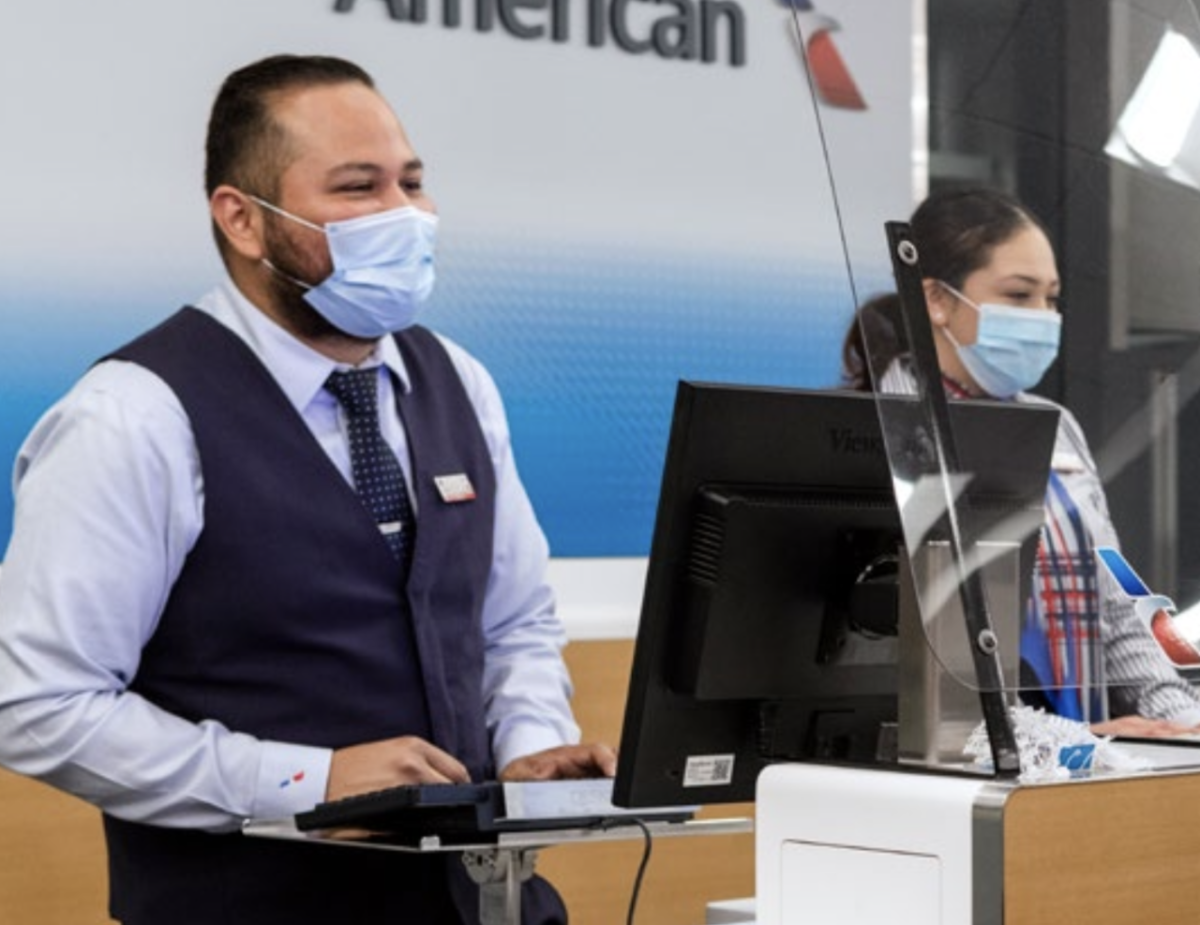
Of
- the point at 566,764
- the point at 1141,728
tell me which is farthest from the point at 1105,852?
the point at 566,764

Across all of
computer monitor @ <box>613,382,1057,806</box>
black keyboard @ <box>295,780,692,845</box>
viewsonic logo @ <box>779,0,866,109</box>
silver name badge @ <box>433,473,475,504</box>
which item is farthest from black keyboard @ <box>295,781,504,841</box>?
viewsonic logo @ <box>779,0,866,109</box>

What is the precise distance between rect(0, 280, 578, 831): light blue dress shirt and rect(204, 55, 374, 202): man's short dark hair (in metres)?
0.38

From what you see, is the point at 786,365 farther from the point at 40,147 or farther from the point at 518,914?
the point at 518,914

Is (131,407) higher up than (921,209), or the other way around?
(921,209)

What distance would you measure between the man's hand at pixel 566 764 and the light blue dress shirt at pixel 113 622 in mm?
237

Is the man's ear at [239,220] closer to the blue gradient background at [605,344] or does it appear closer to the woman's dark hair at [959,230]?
the blue gradient background at [605,344]

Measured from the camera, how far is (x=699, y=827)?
7.08 ft

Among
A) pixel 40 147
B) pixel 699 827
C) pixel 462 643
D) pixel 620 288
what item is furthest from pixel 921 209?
pixel 620 288

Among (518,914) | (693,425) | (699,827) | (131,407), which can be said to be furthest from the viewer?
(131,407)

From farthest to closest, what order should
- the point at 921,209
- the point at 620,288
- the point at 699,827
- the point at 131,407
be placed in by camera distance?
the point at 620,288 < the point at 131,407 < the point at 699,827 < the point at 921,209

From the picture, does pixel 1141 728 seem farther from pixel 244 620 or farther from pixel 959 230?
pixel 244 620

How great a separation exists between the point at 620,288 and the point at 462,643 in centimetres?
161

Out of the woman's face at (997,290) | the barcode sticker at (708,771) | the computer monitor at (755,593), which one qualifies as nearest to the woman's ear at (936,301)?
the woman's face at (997,290)

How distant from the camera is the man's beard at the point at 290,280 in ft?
9.48
